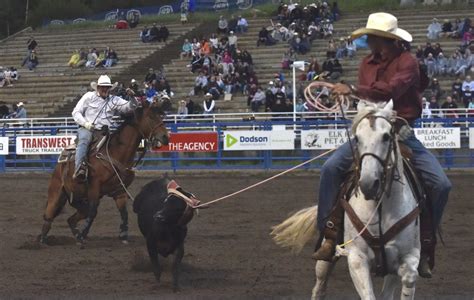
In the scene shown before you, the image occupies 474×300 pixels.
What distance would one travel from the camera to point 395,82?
7.13m

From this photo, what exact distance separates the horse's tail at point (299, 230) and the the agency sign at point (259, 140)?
1615 cm

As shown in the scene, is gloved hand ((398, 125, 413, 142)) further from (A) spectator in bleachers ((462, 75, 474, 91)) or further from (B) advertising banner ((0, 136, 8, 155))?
(A) spectator in bleachers ((462, 75, 474, 91))

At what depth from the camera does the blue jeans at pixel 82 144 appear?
1307cm

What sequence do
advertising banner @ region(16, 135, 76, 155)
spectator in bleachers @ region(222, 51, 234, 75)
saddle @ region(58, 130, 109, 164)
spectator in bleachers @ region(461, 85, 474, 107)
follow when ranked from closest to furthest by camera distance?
saddle @ region(58, 130, 109, 164) < advertising banner @ region(16, 135, 76, 155) < spectator in bleachers @ region(461, 85, 474, 107) < spectator in bleachers @ region(222, 51, 234, 75)

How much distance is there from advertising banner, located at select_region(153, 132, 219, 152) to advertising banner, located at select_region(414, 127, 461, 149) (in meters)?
5.19

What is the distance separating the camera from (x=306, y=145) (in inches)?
971

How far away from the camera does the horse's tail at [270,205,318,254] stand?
28.1ft

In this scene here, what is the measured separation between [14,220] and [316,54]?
70.3 feet

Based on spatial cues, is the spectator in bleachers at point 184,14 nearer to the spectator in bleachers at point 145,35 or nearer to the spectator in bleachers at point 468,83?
the spectator in bleachers at point 145,35

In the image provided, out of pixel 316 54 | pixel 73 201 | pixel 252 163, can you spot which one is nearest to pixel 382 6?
pixel 316 54

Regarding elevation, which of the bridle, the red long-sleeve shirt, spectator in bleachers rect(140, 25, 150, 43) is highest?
spectator in bleachers rect(140, 25, 150, 43)

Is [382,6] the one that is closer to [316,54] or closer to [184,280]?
[316,54]

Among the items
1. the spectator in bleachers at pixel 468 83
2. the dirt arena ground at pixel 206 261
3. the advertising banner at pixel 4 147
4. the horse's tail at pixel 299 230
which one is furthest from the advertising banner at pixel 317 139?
the horse's tail at pixel 299 230

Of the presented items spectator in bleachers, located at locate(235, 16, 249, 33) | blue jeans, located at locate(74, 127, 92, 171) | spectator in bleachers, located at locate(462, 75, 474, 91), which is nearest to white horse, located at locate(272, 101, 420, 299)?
blue jeans, located at locate(74, 127, 92, 171)
